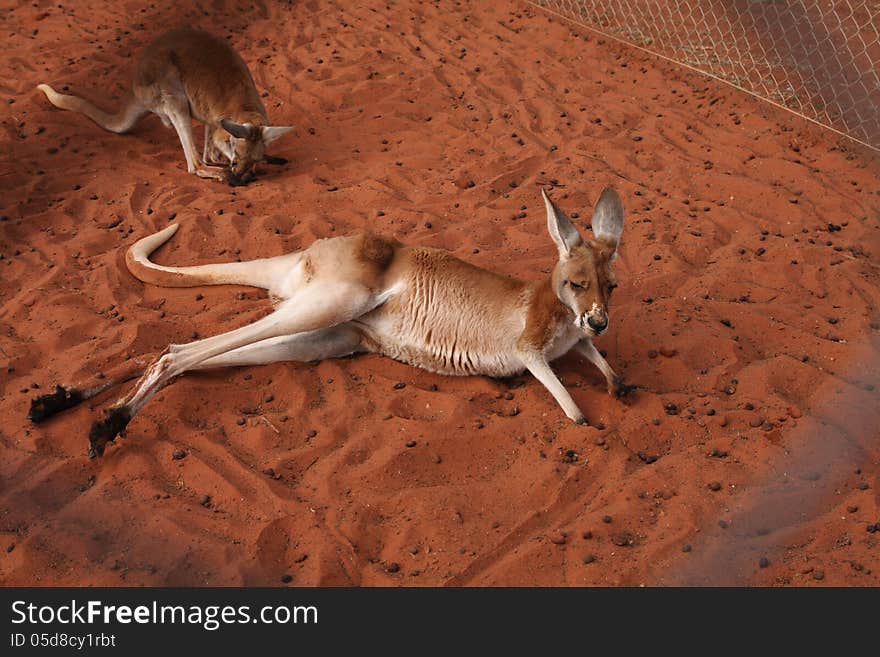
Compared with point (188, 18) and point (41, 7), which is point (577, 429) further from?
point (41, 7)

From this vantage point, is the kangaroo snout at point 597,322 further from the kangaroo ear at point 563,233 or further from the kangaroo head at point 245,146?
the kangaroo head at point 245,146

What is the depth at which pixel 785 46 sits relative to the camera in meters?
6.19

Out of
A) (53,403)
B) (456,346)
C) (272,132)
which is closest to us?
(53,403)

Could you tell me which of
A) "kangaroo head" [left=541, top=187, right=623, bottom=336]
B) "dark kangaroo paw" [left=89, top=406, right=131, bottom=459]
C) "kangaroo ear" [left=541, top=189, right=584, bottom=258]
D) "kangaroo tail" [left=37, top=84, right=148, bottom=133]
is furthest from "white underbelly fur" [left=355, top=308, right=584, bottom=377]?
"kangaroo tail" [left=37, top=84, right=148, bottom=133]

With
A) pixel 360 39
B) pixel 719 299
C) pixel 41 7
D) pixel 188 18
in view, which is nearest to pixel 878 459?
pixel 719 299

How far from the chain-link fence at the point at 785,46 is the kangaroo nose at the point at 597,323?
9.54 feet

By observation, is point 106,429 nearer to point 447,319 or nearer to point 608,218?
point 447,319

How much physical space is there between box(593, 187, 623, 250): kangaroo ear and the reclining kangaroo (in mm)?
2941

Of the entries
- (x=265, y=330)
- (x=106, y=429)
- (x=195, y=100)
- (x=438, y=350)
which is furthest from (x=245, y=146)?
(x=106, y=429)

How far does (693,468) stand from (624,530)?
1.39 feet

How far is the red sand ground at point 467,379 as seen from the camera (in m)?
2.74

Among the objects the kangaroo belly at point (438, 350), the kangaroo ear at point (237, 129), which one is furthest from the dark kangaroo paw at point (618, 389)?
the kangaroo ear at point (237, 129)

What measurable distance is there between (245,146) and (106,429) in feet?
9.67
